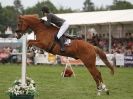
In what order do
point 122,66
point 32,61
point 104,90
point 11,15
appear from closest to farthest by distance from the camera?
point 104,90 < point 122,66 < point 32,61 < point 11,15

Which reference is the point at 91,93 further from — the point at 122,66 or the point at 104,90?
the point at 122,66

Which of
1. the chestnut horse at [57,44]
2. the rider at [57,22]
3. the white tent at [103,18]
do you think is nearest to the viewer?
the rider at [57,22]

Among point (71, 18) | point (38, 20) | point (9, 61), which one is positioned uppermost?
point (38, 20)

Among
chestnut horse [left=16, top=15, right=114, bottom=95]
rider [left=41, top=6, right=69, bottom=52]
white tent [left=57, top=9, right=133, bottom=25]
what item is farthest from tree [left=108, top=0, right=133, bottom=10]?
rider [left=41, top=6, right=69, bottom=52]

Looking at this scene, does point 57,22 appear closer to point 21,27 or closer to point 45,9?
point 45,9

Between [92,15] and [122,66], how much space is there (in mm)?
9487

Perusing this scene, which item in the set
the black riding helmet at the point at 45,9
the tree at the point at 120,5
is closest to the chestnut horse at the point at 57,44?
the black riding helmet at the point at 45,9

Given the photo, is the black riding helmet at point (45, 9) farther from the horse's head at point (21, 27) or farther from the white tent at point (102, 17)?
the white tent at point (102, 17)

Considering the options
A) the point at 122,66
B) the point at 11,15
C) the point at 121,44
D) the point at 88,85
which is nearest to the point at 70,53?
the point at 88,85

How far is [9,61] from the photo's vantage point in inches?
1612

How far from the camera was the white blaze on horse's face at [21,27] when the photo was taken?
16.1m

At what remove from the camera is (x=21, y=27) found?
16.2 m

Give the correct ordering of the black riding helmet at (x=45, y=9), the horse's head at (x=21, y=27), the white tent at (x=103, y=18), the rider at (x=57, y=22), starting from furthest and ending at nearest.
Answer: the white tent at (x=103, y=18) → the horse's head at (x=21, y=27) → the rider at (x=57, y=22) → the black riding helmet at (x=45, y=9)

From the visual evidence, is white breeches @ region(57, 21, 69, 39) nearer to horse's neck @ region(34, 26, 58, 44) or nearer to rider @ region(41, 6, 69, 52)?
rider @ region(41, 6, 69, 52)
